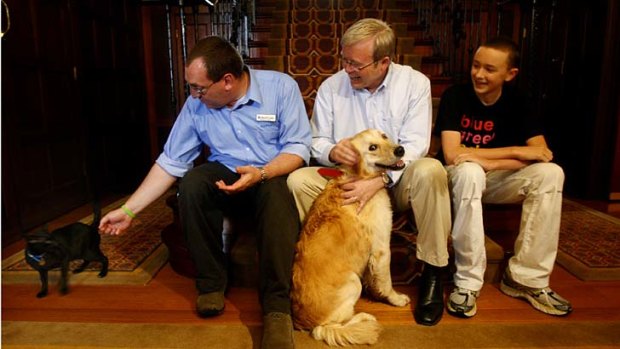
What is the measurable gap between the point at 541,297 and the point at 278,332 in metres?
1.15

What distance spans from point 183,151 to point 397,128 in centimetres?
101

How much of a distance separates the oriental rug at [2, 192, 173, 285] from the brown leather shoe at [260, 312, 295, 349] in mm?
898

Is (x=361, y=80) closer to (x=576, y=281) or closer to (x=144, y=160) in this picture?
(x=576, y=281)

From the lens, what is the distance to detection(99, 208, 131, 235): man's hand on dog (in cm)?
170

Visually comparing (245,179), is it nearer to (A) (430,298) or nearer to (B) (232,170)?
(B) (232,170)

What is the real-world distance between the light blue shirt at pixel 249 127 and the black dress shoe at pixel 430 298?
0.76m

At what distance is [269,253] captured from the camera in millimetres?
1686

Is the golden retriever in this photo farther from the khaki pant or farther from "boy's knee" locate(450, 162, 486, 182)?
"boy's knee" locate(450, 162, 486, 182)

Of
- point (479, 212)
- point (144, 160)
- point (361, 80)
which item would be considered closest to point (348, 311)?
point (479, 212)

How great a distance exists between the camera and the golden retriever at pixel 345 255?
5.22 feet

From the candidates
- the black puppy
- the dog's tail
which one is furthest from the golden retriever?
the black puppy

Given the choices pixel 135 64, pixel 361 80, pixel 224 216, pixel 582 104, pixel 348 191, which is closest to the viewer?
pixel 348 191

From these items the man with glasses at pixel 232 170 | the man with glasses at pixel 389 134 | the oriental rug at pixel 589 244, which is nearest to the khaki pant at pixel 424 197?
the man with glasses at pixel 389 134

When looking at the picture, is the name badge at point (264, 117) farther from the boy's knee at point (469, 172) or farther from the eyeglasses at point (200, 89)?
the boy's knee at point (469, 172)
